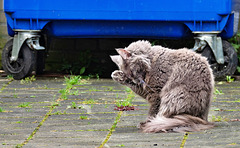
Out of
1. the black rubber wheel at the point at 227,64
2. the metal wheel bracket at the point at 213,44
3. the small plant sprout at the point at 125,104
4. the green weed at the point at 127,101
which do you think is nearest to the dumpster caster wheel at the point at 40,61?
the green weed at the point at 127,101

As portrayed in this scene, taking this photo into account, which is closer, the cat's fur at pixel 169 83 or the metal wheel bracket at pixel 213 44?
the cat's fur at pixel 169 83

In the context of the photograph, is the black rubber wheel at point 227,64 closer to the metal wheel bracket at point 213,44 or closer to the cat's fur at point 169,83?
the metal wheel bracket at point 213,44

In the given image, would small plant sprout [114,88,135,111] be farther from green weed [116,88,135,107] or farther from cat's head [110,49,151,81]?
cat's head [110,49,151,81]

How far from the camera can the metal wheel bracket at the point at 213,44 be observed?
21.1ft

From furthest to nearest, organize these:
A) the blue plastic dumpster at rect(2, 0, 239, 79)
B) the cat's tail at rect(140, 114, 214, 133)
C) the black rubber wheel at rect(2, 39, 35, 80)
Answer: the black rubber wheel at rect(2, 39, 35, 80)
the blue plastic dumpster at rect(2, 0, 239, 79)
the cat's tail at rect(140, 114, 214, 133)

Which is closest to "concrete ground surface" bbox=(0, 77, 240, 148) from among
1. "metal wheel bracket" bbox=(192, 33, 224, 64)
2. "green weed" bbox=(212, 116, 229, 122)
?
"green weed" bbox=(212, 116, 229, 122)

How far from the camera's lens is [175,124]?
3736 millimetres

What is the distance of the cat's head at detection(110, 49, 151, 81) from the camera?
3835mm

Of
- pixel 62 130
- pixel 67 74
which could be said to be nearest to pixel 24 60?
pixel 67 74

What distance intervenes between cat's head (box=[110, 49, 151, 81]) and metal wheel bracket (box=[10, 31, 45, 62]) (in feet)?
9.87

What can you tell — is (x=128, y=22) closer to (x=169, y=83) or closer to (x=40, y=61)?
(x=40, y=61)

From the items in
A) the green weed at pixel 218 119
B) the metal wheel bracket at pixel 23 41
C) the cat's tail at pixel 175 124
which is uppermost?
the metal wheel bracket at pixel 23 41

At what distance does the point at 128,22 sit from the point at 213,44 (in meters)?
1.26

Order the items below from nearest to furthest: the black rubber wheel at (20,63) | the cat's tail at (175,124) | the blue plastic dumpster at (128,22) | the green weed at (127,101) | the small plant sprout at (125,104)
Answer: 1. the cat's tail at (175,124)
2. the small plant sprout at (125,104)
3. the green weed at (127,101)
4. the blue plastic dumpster at (128,22)
5. the black rubber wheel at (20,63)
